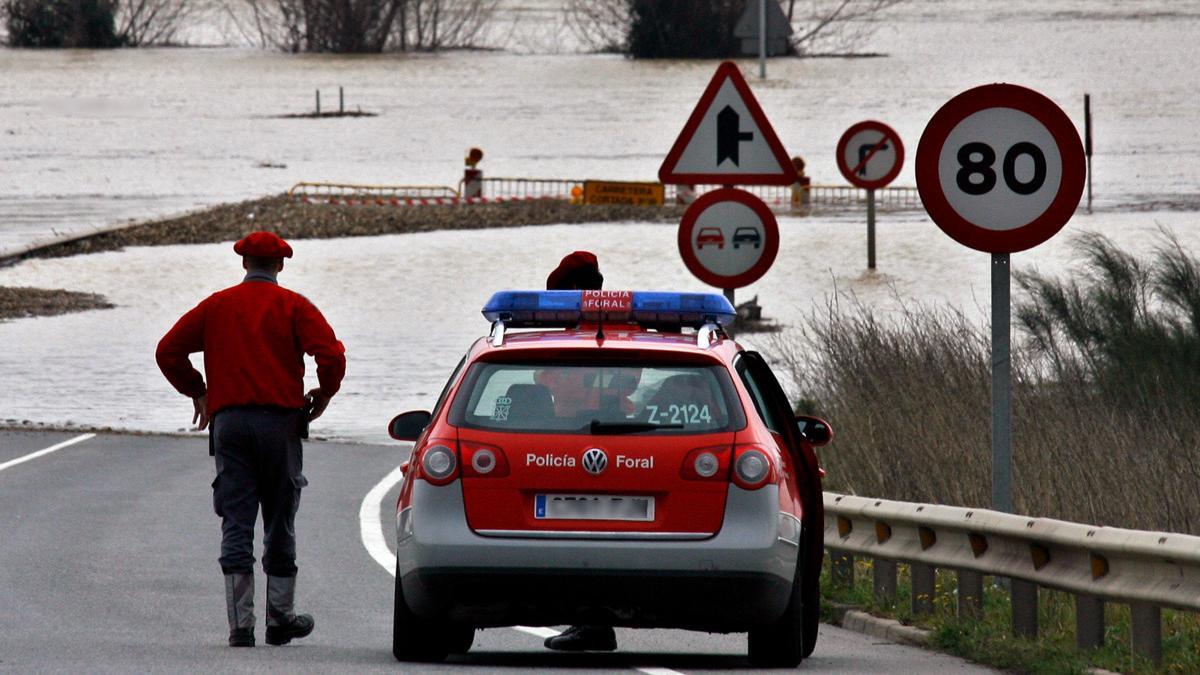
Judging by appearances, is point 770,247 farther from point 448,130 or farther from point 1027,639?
point 448,130

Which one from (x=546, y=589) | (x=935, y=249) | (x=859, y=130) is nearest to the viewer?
(x=546, y=589)

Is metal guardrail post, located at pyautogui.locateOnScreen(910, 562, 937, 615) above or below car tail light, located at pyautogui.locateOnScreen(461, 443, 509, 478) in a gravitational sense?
below

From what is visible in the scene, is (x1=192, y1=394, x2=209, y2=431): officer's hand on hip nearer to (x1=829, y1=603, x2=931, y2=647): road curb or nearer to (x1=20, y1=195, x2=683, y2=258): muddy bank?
(x1=829, y1=603, x2=931, y2=647): road curb

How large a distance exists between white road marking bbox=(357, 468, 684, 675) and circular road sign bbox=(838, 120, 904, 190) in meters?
12.1

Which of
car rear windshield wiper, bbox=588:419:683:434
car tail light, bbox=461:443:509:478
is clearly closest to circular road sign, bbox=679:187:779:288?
car rear windshield wiper, bbox=588:419:683:434

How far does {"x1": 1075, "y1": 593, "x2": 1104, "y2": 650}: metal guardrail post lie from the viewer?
902cm

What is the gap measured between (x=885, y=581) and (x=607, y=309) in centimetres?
240

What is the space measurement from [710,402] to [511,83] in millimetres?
70047

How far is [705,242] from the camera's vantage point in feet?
44.8

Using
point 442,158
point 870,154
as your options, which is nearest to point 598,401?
point 870,154

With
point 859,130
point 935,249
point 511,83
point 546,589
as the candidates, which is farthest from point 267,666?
point 511,83

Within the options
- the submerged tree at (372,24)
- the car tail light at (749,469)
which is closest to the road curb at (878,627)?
the car tail light at (749,469)

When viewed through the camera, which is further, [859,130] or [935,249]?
[935,249]

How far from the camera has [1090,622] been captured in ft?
29.7
